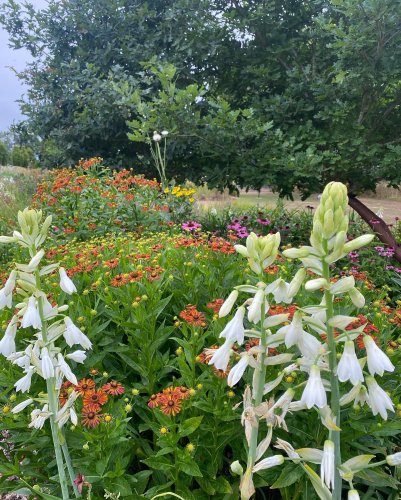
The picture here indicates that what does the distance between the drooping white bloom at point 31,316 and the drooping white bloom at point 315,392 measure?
838 mm

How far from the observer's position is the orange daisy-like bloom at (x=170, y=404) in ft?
6.49

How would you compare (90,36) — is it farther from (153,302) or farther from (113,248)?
(153,302)

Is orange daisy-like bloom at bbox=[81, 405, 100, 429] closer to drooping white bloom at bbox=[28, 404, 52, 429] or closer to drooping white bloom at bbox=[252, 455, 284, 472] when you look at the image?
drooping white bloom at bbox=[28, 404, 52, 429]

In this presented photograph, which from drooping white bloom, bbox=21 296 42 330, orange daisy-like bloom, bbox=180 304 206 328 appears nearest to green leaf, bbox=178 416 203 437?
orange daisy-like bloom, bbox=180 304 206 328

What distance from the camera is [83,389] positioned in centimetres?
203

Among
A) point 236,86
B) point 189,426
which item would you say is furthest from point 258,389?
point 236,86

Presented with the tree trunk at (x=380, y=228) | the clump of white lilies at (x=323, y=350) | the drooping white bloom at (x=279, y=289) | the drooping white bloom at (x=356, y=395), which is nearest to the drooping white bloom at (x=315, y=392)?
the clump of white lilies at (x=323, y=350)

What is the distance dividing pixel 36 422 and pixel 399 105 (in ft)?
25.8

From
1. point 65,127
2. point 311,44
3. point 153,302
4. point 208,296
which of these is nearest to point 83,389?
point 153,302

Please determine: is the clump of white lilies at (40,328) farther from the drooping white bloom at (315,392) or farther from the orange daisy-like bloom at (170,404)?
the drooping white bloom at (315,392)

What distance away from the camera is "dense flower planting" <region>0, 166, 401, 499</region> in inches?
79.1

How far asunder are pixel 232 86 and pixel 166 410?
711 centimetres

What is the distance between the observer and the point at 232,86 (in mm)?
8156

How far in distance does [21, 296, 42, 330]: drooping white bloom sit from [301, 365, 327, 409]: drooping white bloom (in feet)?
2.75
